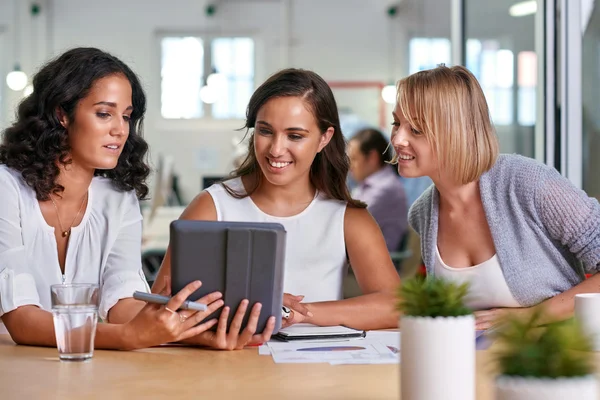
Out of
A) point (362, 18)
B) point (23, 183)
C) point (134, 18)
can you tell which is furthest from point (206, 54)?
point (23, 183)

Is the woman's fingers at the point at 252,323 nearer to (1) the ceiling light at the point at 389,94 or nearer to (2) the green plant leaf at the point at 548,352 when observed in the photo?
(2) the green plant leaf at the point at 548,352

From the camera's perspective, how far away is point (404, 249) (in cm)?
597

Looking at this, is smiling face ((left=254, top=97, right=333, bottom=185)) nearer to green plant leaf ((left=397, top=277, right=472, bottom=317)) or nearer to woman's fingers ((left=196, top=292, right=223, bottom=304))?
woman's fingers ((left=196, top=292, right=223, bottom=304))

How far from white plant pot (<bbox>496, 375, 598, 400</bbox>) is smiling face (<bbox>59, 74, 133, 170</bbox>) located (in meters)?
1.37

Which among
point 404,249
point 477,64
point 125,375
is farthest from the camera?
point 404,249

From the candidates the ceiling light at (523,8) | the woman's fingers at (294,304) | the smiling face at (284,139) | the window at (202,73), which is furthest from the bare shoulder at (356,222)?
the window at (202,73)

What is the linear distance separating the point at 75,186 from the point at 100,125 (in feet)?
0.57

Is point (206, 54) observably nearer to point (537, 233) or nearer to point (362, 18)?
point (362, 18)

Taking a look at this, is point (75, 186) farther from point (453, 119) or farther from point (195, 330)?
point (453, 119)

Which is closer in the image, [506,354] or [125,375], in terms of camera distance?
[506,354]

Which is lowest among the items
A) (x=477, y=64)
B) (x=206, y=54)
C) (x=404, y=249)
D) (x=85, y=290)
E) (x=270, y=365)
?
(x=404, y=249)

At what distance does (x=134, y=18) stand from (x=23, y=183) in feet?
28.3

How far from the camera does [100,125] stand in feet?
6.41

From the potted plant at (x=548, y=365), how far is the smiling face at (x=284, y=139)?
1.39 meters
